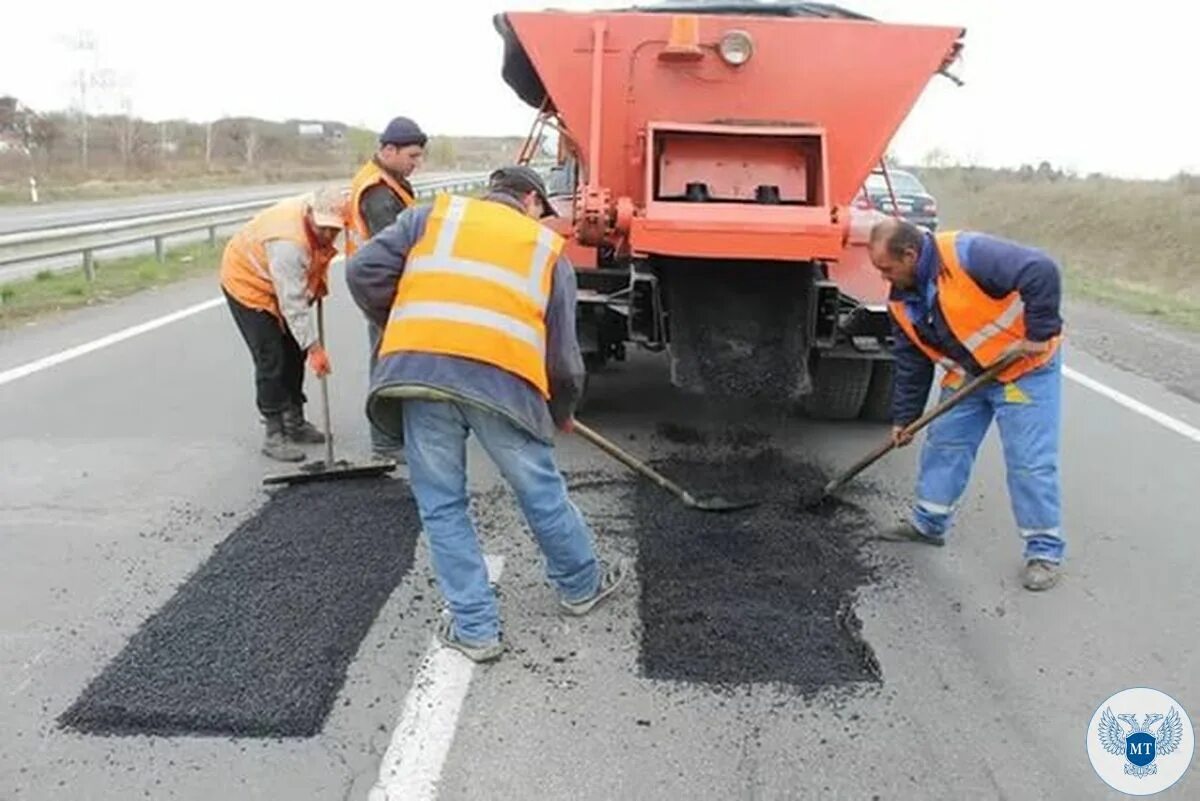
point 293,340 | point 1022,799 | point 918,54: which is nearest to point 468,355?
point 1022,799

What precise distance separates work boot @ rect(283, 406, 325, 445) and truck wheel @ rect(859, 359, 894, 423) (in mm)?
3002

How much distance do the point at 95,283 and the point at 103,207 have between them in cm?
1780

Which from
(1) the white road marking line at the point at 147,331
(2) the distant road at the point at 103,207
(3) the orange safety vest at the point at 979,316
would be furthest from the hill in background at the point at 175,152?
(3) the orange safety vest at the point at 979,316

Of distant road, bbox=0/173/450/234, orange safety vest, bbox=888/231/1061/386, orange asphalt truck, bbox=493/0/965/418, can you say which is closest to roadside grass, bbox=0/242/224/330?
distant road, bbox=0/173/450/234

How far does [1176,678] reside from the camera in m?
3.52

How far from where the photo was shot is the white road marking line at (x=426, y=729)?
2854 millimetres

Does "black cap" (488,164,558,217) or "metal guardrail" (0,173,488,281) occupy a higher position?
"black cap" (488,164,558,217)

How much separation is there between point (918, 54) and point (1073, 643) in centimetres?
329

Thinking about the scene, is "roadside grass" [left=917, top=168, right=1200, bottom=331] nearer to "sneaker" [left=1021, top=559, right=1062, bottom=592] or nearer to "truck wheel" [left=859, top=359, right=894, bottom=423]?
"truck wheel" [left=859, top=359, right=894, bottom=423]

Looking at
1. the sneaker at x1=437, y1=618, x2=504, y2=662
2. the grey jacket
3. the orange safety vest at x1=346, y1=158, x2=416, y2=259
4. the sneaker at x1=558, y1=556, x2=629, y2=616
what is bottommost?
the sneaker at x1=437, y1=618, x2=504, y2=662

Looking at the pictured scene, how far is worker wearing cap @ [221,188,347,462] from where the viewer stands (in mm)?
5340

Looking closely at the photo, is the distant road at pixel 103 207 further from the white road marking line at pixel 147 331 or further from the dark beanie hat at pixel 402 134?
the dark beanie hat at pixel 402 134

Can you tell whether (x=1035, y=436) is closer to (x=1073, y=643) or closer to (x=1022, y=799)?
(x=1073, y=643)

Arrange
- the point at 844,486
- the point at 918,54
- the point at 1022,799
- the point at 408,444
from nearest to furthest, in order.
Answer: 1. the point at 1022,799
2. the point at 408,444
3. the point at 844,486
4. the point at 918,54
